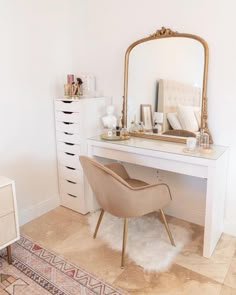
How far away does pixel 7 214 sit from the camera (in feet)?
6.14

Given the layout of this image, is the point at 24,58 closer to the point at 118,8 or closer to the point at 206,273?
the point at 118,8

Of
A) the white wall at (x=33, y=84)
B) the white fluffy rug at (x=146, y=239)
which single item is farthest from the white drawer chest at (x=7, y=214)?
the white fluffy rug at (x=146, y=239)

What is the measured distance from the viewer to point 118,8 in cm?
248

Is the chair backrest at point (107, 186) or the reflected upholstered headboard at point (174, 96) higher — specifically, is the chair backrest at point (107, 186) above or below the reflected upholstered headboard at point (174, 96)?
below

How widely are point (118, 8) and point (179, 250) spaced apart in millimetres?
2168

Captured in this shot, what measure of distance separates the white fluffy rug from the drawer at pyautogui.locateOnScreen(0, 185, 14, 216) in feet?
2.61

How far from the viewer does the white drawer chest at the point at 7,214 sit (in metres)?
1.84

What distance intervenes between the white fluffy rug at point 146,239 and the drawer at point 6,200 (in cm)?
80

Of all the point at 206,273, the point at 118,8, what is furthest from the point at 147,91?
the point at 206,273

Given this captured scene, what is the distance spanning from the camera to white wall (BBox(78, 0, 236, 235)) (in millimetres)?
2033

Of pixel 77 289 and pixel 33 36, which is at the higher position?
pixel 33 36

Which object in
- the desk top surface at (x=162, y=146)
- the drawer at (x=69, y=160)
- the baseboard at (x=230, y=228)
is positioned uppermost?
the desk top surface at (x=162, y=146)

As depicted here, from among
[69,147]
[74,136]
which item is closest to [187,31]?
[74,136]

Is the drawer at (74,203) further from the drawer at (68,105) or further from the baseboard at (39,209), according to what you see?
the drawer at (68,105)
